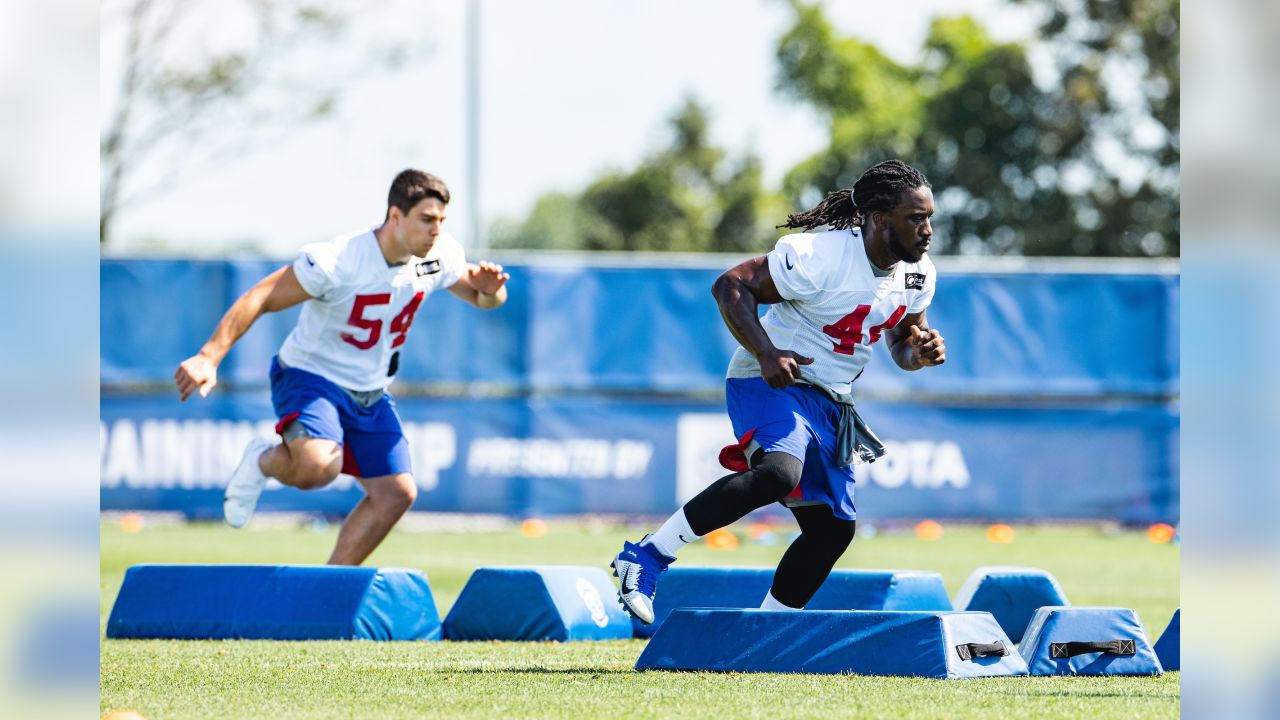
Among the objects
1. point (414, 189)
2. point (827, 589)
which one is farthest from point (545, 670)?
point (414, 189)

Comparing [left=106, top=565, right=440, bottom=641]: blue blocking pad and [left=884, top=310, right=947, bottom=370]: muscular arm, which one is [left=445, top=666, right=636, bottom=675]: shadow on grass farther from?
[left=884, top=310, right=947, bottom=370]: muscular arm

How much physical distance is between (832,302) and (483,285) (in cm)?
231

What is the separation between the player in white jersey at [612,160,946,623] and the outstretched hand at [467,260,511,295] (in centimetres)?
180

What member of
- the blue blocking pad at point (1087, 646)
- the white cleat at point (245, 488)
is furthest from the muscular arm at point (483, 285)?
the blue blocking pad at point (1087, 646)

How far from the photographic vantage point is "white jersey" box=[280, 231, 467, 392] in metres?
8.14

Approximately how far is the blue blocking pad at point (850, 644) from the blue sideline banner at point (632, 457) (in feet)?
32.1

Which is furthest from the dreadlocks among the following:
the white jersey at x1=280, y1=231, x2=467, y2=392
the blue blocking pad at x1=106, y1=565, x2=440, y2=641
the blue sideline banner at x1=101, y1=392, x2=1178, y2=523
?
the blue sideline banner at x1=101, y1=392, x2=1178, y2=523

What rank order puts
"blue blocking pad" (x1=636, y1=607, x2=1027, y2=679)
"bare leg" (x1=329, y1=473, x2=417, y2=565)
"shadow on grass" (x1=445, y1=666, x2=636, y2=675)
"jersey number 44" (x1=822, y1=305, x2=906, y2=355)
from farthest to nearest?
"bare leg" (x1=329, y1=473, x2=417, y2=565) < "jersey number 44" (x1=822, y1=305, x2=906, y2=355) < "shadow on grass" (x1=445, y1=666, x2=636, y2=675) < "blue blocking pad" (x1=636, y1=607, x2=1027, y2=679)

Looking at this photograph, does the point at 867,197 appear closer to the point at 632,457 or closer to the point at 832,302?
the point at 832,302

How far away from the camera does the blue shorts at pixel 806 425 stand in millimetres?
6535

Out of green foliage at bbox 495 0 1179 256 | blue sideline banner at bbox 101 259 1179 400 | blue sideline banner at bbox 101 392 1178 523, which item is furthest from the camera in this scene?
green foliage at bbox 495 0 1179 256

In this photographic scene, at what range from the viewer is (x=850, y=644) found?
234 inches

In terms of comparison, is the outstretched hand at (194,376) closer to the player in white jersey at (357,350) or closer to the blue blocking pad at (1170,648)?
the player in white jersey at (357,350)
